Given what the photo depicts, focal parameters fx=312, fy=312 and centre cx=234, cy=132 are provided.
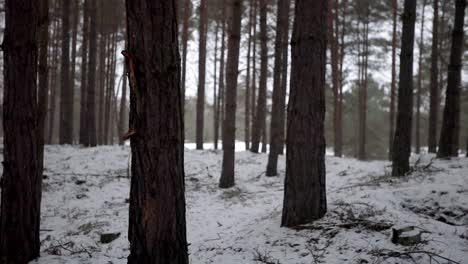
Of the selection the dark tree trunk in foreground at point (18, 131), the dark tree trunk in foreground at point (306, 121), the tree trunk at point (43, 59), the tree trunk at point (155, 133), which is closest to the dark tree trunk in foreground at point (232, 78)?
the dark tree trunk in foreground at point (306, 121)

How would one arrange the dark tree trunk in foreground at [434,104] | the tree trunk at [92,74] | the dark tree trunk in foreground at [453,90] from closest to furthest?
the dark tree trunk in foreground at [453,90], the dark tree trunk in foreground at [434,104], the tree trunk at [92,74]

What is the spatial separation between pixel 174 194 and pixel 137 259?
0.64 m

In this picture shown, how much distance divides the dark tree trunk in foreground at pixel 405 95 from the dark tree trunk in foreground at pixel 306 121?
4.34 m

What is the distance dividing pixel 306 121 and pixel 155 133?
2.45m

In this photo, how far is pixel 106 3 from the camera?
16812 millimetres

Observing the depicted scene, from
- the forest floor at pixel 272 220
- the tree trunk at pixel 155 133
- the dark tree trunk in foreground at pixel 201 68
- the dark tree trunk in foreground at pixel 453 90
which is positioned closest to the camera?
the tree trunk at pixel 155 133

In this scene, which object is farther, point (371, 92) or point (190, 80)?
point (371, 92)

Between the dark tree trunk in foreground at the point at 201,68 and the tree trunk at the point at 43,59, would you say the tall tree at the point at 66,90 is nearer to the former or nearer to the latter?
the dark tree trunk in foreground at the point at 201,68

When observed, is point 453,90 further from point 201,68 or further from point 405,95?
point 201,68

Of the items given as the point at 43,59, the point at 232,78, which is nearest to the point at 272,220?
the point at 43,59

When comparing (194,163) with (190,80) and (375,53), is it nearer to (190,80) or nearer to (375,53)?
(190,80)

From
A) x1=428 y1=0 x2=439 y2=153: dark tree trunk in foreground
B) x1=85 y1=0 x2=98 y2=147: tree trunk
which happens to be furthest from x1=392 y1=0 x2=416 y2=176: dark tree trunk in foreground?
x1=85 y1=0 x2=98 y2=147: tree trunk

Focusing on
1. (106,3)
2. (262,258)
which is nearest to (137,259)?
(262,258)

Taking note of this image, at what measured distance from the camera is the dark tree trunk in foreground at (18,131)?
378 centimetres
